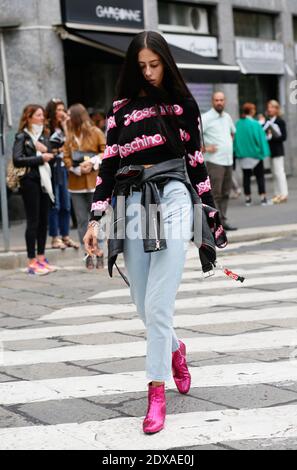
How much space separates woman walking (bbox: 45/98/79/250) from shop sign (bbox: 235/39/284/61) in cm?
1083

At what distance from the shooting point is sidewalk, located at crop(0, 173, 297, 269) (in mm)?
11344

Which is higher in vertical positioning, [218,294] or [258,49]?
[258,49]

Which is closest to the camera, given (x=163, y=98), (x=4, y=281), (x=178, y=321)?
(x=163, y=98)

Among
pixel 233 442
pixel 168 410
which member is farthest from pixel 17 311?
pixel 233 442

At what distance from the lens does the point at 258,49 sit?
75.0 ft

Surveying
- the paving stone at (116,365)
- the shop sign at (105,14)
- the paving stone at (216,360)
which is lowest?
the paving stone at (216,360)

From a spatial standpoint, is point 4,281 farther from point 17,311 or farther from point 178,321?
point 178,321

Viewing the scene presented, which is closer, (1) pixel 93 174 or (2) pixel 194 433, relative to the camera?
(2) pixel 194 433

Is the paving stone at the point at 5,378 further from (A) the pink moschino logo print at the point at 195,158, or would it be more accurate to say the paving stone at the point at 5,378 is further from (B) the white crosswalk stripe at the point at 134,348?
(A) the pink moschino logo print at the point at 195,158

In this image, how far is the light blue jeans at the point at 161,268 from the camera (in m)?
4.47

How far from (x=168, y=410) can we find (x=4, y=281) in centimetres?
559

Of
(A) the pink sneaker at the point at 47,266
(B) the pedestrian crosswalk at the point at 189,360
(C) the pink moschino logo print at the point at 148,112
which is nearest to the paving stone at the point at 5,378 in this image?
(B) the pedestrian crosswalk at the point at 189,360

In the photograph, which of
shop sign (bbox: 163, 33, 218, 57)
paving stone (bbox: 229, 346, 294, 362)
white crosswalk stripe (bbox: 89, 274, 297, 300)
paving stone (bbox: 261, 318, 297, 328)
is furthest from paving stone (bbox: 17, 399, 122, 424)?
shop sign (bbox: 163, 33, 218, 57)

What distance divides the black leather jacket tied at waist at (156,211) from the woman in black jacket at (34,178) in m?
5.66
